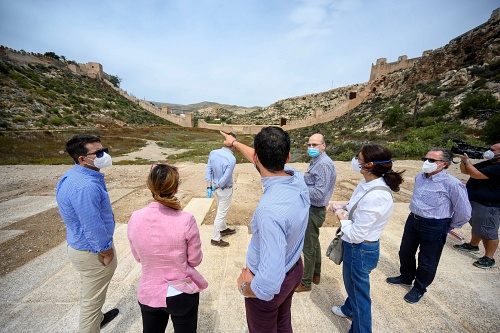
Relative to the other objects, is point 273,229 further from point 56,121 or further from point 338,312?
point 56,121

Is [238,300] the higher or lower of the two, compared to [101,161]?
lower

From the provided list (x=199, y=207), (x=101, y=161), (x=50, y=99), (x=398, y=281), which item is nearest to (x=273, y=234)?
(x=101, y=161)

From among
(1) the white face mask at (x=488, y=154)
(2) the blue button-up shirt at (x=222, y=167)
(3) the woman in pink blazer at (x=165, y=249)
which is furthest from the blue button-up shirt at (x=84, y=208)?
(1) the white face mask at (x=488, y=154)

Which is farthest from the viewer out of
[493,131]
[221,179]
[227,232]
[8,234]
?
[493,131]

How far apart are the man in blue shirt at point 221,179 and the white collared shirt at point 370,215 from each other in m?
2.21

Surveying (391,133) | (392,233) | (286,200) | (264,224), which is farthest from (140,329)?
(391,133)

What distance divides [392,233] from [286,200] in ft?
13.8

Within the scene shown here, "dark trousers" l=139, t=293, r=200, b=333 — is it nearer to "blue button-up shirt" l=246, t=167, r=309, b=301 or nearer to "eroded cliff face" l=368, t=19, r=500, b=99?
"blue button-up shirt" l=246, t=167, r=309, b=301

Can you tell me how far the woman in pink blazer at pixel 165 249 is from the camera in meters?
1.48

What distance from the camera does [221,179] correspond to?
12.2 feet

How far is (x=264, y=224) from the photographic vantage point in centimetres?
126

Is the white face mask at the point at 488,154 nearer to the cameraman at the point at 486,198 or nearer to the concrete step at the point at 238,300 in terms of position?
the cameraman at the point at 486,198

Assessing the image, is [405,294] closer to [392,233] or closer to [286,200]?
[392,233]

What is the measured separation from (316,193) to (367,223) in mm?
831
